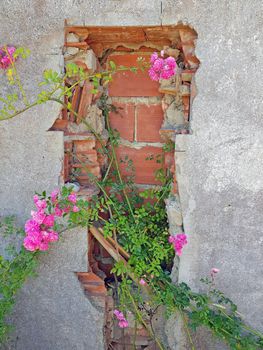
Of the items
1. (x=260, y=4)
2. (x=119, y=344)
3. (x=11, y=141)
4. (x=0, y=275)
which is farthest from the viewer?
(x=119, y=344)

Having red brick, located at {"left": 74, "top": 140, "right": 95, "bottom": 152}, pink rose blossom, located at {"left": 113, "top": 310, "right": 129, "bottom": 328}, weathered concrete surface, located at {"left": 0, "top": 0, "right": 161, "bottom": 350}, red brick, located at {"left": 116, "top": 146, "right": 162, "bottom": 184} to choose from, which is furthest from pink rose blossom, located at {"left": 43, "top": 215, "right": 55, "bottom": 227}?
pink rose blossom, located at {"left": 113, "top": 310, "right": 129, "bottom": 328}

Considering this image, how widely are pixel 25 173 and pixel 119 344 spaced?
1.21 m

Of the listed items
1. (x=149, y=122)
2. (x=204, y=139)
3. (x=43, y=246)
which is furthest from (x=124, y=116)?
(x=43, y=246)

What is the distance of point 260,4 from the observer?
185 centimetres

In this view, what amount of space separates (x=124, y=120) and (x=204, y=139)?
58 centimetres

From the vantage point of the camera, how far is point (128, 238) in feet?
7.14

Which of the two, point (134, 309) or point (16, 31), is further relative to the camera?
point (134, 309)

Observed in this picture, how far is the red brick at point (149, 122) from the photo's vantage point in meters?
2.30

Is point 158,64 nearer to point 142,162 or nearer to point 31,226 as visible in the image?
point 142,162

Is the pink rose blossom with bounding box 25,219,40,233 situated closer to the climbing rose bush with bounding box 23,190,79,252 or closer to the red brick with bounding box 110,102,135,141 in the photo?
the climbing rose bush with bounding box 23,190,79,252

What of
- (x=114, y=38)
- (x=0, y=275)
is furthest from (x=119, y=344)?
(x=114, y=38)

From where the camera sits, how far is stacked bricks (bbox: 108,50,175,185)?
228 centimetres

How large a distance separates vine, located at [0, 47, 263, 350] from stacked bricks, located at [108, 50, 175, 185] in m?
0.05

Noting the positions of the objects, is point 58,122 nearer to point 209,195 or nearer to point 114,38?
point 114,38
